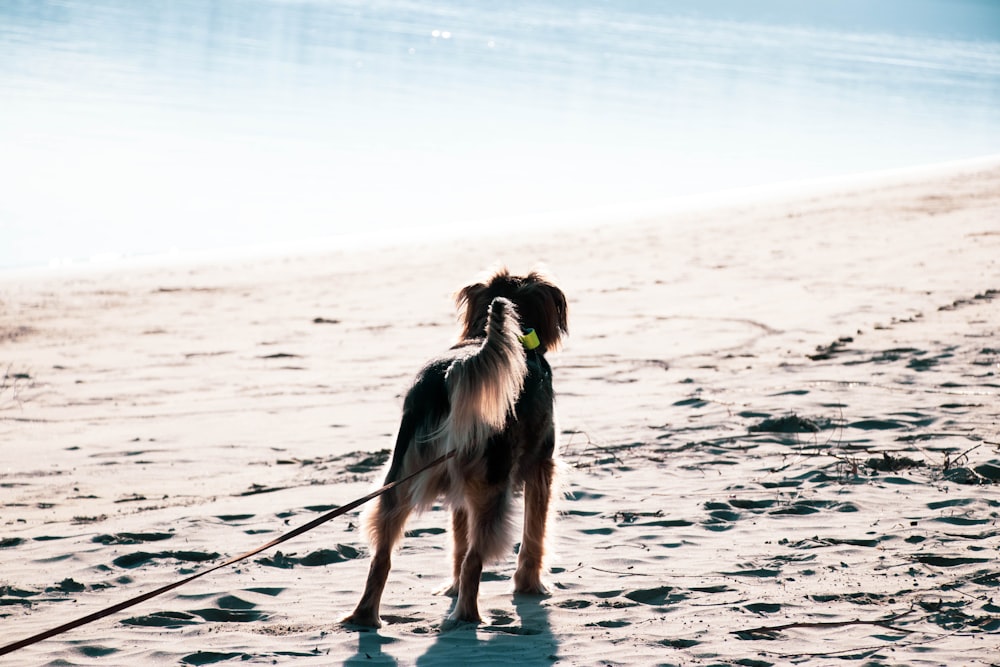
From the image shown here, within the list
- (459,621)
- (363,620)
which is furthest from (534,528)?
(363,620)

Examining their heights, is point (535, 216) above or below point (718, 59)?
below

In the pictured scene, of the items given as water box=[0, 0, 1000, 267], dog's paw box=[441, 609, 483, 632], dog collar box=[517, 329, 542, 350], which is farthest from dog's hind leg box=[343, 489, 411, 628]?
water box=[0, 0, 1000, 267]

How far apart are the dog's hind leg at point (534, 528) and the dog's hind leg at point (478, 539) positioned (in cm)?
46

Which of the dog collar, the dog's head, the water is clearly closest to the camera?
the dog collar

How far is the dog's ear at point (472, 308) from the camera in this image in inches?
194

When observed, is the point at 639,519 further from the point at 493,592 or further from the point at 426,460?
the point at 426,460

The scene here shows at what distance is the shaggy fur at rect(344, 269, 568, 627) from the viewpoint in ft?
13.7

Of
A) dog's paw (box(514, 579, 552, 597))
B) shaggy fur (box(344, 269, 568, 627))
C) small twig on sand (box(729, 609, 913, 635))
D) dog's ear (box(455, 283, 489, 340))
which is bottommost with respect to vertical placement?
dog's paw (box(514, 579, 552, 597))

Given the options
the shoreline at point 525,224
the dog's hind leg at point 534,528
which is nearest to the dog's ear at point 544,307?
the dog's hind leg at point 534,528

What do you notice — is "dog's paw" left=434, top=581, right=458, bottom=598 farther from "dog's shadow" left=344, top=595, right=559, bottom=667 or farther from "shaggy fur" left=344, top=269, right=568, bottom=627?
"dog's shadow" left=344, top=595, right=559, bottom=667

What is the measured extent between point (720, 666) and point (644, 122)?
32.0 metres

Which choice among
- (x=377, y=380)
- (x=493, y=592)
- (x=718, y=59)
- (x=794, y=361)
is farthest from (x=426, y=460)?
(x=718, y=59)

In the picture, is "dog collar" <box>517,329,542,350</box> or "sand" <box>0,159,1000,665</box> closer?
"sand" <box>0,159,1000,665</box>

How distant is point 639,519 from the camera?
5.59 m
